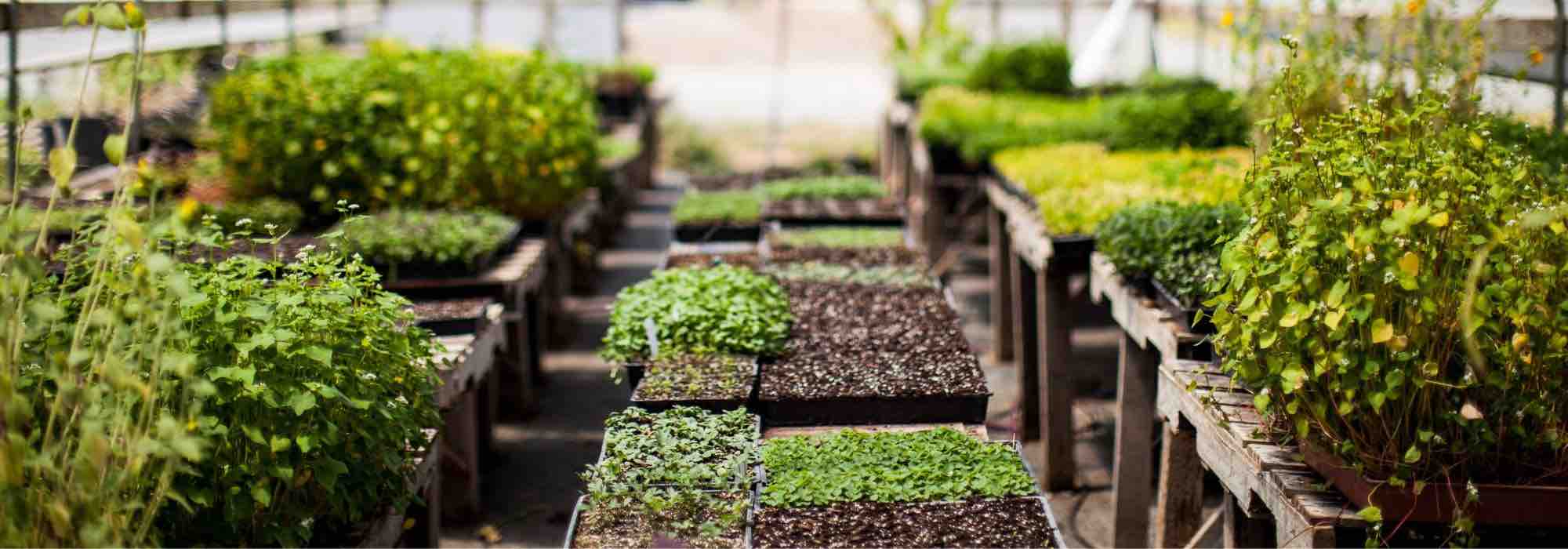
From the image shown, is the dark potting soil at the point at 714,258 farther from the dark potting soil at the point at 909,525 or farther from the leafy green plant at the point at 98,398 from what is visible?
the leafy green plant at the point at 98,398

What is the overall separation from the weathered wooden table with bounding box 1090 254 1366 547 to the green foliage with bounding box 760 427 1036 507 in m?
0.47

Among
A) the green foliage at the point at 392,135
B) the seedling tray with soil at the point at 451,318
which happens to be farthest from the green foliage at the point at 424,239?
the green foliage at the point at 392,135

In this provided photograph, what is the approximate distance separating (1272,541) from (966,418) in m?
0.87

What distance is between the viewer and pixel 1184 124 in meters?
7.46

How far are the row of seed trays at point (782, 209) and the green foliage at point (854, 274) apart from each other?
1.32 meters

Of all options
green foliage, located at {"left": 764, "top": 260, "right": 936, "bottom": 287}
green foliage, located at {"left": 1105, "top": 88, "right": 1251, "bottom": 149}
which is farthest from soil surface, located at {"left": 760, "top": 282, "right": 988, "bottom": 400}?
green foliage, located at {"left": 1105, "top": 88, "right": 1251, "bottom": 149}

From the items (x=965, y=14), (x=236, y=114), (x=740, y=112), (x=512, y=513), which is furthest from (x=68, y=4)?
(x=740, y=112)

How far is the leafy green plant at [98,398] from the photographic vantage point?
2.31 meters

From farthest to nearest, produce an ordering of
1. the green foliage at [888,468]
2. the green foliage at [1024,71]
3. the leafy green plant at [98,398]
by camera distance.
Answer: the green foliage at [1024,71], the green foliage at [888,468], the leafy green plant at [98,398]

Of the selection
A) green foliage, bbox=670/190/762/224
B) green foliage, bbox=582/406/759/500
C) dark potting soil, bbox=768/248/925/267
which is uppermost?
green foliage, bbox=582/406/759/500

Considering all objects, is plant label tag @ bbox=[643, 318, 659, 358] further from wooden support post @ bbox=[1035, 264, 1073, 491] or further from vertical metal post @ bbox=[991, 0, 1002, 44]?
vertical metal post @ bbox=[991, 0, 1002, 44]

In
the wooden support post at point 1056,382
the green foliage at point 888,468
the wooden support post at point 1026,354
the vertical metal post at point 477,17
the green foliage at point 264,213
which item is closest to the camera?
the green foliage at point 888,468

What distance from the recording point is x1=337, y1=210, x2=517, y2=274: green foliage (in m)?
5.79

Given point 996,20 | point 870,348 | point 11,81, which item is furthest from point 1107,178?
point 996,20
